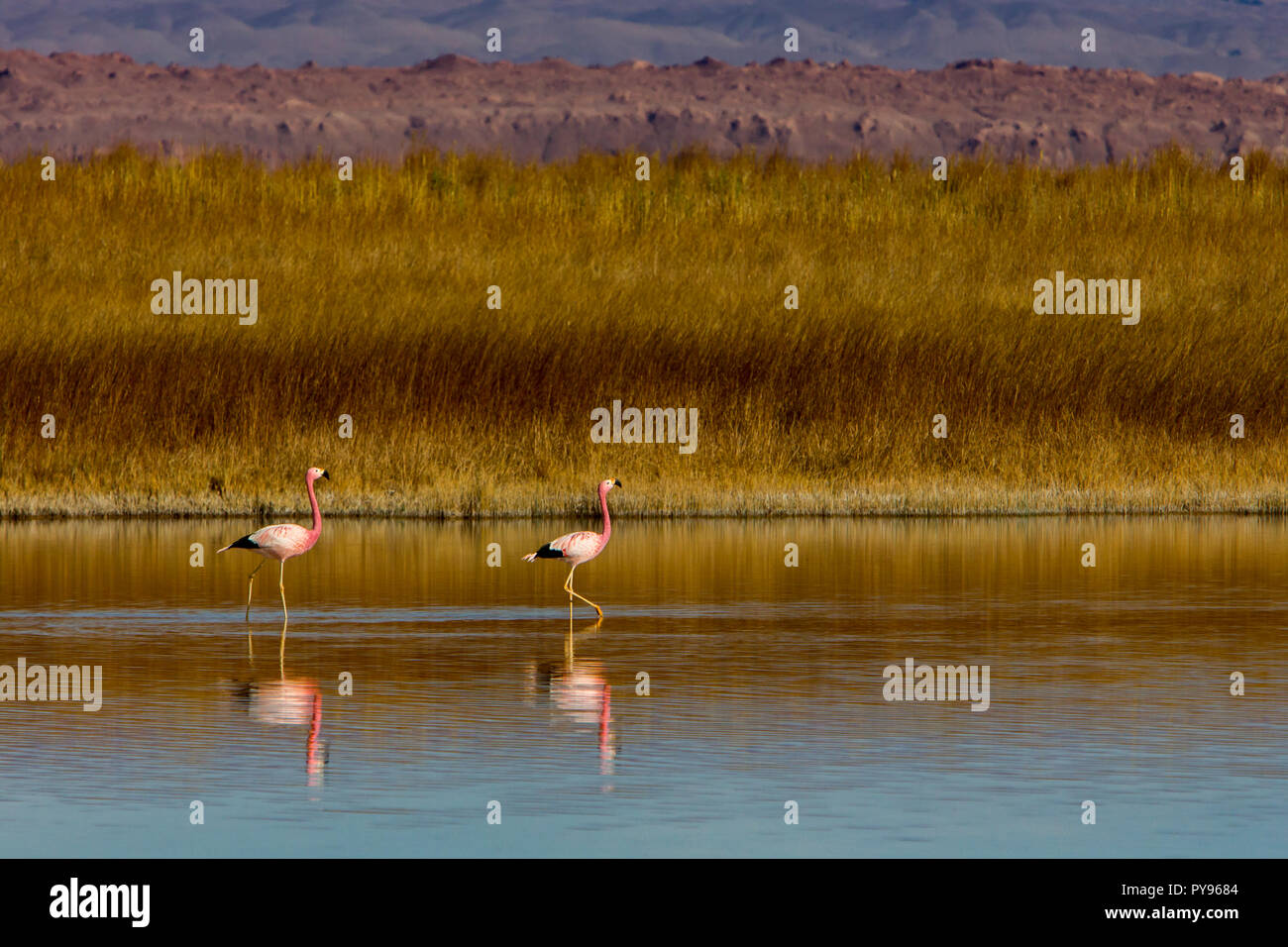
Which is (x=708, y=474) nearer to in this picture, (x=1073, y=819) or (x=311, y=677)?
(x=311, y=677)

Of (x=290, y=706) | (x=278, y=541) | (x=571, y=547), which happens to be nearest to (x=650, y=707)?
(x=290, y=706)

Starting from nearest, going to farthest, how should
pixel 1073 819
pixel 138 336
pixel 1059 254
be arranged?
pixel 1073 819
pixel 138 336
pixel 1059 254

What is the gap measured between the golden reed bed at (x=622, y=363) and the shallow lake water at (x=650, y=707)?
3.58 metres

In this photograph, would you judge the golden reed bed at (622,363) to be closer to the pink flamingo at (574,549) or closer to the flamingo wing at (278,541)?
the pink flamingo at (574,549)

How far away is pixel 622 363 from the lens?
22.3 metres

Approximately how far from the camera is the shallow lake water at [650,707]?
6.93m

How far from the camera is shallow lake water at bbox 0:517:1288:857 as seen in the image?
6934mm

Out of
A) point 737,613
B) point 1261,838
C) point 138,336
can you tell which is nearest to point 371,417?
point 138,336

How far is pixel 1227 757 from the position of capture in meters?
8.07

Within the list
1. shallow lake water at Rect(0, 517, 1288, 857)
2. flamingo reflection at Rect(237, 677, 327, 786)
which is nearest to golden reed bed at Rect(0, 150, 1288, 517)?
shallow lake water at Rect(0, 517, 1288, 857)

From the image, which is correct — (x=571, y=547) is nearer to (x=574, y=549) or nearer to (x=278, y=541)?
(x=574, y=549)

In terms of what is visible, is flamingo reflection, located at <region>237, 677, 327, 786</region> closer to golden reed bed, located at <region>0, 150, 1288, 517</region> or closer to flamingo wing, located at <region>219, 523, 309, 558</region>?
flamingo wing, located at <region>219, 523, 309, 558</region>

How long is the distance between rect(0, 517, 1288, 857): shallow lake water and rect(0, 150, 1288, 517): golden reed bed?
3.58 metres

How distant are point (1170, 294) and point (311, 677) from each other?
662 inches
